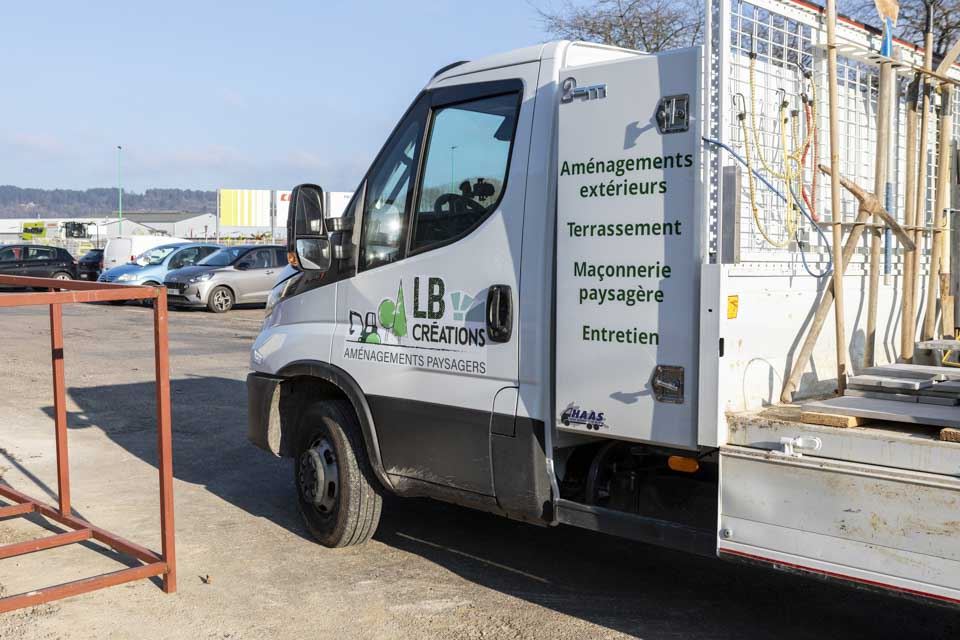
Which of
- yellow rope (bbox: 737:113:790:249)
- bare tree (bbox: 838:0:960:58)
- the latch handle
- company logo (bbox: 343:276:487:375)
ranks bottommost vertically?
the latch handle

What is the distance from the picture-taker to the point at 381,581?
5.42 meters

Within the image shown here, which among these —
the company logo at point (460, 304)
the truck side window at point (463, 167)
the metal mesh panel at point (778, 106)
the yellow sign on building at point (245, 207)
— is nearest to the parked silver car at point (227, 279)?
the truck side window at point (463, 167)

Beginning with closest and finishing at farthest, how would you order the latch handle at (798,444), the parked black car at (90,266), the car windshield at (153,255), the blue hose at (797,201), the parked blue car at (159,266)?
the latch handle at (798,444)
the blue hose at (797,201)
the parked blue car at (159,266)
the car windshield at (153,255)
the parked black car at (90,266)

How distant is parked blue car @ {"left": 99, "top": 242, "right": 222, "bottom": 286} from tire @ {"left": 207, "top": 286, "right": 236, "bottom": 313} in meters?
2.16

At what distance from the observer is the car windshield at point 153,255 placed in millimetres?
27609

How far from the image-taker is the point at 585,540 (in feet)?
20.4

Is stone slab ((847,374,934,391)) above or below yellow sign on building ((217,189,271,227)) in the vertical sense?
below

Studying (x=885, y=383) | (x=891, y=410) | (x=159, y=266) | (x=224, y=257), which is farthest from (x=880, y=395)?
(x=159, y=266)

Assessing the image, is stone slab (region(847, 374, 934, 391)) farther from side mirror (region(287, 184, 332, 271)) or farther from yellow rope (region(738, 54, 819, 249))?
side mirror (region(287, 184, 332, 271))

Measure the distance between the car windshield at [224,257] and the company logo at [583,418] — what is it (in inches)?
829

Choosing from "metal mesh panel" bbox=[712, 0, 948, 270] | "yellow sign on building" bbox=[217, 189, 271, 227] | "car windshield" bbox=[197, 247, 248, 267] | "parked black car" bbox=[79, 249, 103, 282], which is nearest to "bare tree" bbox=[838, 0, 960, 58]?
"metal mesh panel" bbox=[712, 0, 948, 270]

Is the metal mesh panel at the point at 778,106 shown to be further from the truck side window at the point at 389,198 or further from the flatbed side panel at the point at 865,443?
the truck side window at the point at 389,198

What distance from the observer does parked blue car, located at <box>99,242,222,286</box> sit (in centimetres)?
2527

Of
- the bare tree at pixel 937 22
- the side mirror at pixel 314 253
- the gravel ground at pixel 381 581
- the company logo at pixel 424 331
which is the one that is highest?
the bare tree at pixel 937 22
